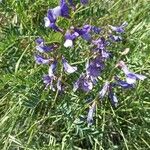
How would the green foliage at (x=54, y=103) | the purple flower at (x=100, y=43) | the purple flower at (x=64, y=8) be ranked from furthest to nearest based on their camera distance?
the green foliage at (x=54, y=103), the purple flower at (x=100, y=43), the purple flower at (x=64, y=8)

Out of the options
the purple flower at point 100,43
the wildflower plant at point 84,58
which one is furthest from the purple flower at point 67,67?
the purple flower at point 100,43

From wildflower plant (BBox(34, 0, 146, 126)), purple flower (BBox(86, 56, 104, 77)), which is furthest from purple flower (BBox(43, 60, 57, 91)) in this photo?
purple flower (BBox(86, 56, 104, 77))

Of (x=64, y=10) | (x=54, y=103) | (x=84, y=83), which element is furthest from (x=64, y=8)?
(x=54, y=103)

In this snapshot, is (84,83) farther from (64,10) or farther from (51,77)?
(64,10)

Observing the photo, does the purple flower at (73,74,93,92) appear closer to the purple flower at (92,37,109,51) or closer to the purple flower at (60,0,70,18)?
the purple flower at (92,37,109,51)

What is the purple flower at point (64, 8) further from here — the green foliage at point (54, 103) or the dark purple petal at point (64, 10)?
the green foliage at point (54, 103)
